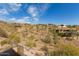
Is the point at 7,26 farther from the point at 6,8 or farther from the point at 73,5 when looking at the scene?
the point at 73,5

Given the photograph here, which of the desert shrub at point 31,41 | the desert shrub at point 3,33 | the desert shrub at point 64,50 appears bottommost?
the desert shrub at point 64,50

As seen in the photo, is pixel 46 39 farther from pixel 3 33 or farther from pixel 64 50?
pixel 3 33

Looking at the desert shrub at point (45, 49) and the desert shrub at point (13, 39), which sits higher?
the desert shrub at point (13, 39)

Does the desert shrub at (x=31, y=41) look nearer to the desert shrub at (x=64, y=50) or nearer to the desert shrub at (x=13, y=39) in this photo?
the desert shrub at (x=13, y=39)

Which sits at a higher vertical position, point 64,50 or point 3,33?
point 3,33

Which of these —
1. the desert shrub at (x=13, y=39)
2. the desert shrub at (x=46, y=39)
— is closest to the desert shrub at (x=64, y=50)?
the desert shrub at (x=46, y=39)

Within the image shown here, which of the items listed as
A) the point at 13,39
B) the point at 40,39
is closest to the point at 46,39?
the point at 40,39

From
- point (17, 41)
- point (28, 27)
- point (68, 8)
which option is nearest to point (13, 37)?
point (17, 41)

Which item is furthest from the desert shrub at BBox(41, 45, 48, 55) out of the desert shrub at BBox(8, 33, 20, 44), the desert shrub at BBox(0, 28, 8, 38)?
the desert shrub at BBox(0, 28, 8, 38)

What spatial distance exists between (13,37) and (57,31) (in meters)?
0.45

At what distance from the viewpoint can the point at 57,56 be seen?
5.64 ft

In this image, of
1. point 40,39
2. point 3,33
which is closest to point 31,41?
point 40,39

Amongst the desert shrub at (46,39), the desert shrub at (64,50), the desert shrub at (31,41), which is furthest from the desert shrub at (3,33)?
the desert shrub at (64,50)

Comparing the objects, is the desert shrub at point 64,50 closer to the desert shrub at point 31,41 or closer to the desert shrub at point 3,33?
the desert shrub at point 31,41
